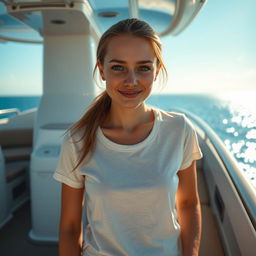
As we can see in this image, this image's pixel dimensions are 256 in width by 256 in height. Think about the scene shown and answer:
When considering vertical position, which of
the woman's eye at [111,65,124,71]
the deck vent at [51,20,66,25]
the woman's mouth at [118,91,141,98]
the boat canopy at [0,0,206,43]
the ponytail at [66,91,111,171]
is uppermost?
the boat canopy at [0,0,206,43]

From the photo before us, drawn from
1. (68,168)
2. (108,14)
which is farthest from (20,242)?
(108,14)

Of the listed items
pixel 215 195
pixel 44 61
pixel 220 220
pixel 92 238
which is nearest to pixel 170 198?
pixel 92 238

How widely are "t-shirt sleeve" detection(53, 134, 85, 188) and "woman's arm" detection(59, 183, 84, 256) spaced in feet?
0.14

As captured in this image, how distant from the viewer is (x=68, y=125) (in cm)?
256

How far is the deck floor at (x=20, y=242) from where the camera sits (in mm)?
2252

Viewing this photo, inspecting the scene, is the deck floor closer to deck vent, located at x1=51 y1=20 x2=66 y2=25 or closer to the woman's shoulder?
the woman's shoulder

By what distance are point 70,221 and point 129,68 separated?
1.99 ft

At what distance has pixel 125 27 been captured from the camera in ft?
2.88

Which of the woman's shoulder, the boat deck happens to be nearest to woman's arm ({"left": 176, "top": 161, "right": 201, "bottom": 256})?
the woman's shoulder

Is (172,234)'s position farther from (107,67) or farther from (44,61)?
(44,61)

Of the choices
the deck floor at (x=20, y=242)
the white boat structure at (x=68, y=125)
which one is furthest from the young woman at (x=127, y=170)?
the deck floor at (x=20, y=242)

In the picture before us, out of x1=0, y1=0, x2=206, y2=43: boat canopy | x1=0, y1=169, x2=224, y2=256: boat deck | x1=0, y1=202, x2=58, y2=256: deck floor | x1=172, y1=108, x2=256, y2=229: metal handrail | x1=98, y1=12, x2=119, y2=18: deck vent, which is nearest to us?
x1=172, y1=108, x2=256, y2=229: metal handrail

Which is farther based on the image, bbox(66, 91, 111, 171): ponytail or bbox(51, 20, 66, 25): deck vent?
bbox(51, 20, 66, 25): deck vent

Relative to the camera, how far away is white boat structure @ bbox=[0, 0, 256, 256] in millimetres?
1484
